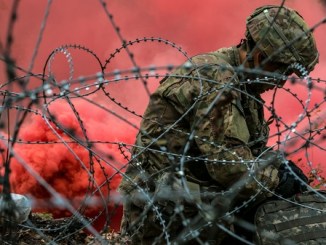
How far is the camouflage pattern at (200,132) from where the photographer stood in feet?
14.5

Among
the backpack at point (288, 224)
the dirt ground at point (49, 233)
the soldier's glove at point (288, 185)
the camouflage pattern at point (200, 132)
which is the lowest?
the backpack at point (288, 224)

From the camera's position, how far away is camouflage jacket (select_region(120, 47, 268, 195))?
4422 mm

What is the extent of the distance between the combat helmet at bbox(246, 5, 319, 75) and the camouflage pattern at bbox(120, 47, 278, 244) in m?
0.27

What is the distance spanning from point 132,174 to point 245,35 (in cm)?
153

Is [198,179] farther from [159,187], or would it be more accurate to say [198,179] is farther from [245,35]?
[245,35]

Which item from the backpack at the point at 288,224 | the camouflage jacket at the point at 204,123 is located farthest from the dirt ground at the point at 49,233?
the backpack at the point at 288,224

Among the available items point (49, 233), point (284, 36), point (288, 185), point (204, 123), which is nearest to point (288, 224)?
point (288, 185)

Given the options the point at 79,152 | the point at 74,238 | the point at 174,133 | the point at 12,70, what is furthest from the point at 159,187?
the point at 79,152

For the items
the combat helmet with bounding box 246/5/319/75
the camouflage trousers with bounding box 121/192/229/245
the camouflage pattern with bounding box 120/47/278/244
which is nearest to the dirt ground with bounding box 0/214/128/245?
the camouflage trousers with bounding box 121/192/229/245

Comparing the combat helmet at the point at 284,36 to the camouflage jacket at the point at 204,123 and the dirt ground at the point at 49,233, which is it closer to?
the camouflage jacket at the point at 204,123

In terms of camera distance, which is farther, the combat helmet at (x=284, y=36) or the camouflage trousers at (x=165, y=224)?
the combat helmet at (x=284, y=36)

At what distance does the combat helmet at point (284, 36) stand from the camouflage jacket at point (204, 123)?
0.27 meters

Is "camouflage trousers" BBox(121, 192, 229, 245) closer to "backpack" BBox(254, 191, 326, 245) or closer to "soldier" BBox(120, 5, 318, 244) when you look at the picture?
"soldier" BBox(120, 5, 318, 244)

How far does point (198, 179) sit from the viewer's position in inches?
190
